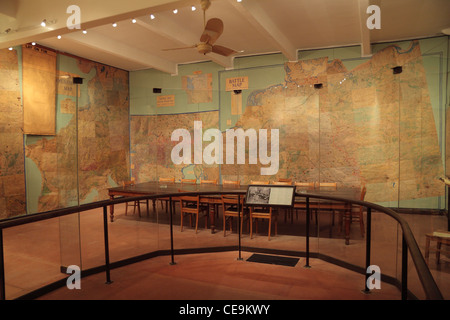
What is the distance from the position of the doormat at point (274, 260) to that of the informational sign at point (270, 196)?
851mm

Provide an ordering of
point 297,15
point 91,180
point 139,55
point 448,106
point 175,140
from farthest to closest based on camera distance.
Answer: point 139,55 → point 175,140 → point 297,15 → point 91,180 → point 448,106

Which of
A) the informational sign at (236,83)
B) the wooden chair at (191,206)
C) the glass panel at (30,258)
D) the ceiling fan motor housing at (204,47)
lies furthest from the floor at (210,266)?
the informational sign at (236,83)

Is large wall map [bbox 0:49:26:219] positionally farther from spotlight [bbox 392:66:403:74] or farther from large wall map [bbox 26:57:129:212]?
spotlight [bbox 392:66:403:74]

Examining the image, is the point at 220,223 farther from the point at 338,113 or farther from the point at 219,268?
the point at 338,113

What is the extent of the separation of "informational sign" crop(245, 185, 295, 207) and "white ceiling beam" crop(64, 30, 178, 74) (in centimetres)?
478

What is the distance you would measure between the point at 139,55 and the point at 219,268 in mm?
5944

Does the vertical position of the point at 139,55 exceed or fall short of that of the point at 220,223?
it exceeds it

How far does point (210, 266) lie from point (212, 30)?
326 centimetres

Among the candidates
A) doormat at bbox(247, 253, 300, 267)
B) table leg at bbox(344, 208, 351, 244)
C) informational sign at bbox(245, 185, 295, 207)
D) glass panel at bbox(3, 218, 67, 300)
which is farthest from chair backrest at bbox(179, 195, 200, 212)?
table leg at bbox(344, 208, 351, 244)

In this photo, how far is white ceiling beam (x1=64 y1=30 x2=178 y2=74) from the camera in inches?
245

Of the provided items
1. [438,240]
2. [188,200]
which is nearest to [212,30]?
[188,200]

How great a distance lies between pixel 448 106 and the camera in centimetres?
361
